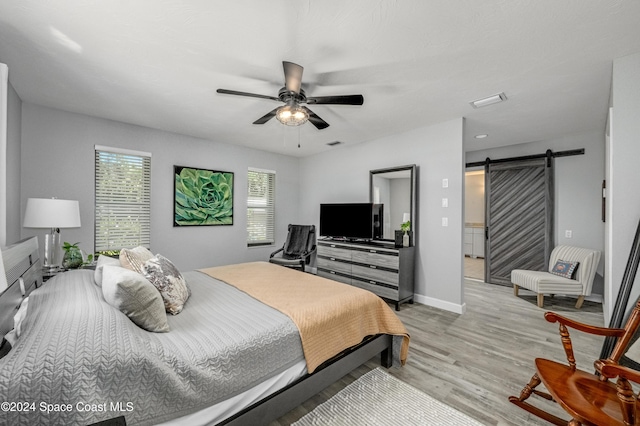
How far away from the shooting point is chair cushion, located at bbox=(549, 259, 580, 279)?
12.5ft

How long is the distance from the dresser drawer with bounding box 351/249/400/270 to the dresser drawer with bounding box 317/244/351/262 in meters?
0.13

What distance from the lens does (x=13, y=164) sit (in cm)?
274

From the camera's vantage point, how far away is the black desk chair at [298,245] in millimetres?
4895

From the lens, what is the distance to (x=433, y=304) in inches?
147

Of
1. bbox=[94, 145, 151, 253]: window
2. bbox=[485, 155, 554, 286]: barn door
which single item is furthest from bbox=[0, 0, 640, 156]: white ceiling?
bbox=[485, 155, 554, 286]: barn door

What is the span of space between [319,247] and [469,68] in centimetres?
340

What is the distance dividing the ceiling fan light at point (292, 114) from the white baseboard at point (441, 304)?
9.97 feet

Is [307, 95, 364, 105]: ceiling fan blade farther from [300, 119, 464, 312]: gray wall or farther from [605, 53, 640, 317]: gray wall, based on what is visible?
[605, 53, 640, 317]: gray wall

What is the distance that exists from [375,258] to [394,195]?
3.55 feet

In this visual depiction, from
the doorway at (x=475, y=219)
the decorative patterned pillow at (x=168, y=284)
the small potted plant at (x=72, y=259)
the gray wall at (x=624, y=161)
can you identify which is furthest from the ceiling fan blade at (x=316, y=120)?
the doorway at (x=475, y=219)

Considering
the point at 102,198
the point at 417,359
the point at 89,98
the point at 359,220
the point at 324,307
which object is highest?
the point at 89,98

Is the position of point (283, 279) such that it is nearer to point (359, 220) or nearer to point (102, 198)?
point (359, 220)

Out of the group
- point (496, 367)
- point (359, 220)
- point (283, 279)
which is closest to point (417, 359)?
point (496, 367)

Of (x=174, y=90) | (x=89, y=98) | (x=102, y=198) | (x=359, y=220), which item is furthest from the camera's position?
(x=359, y=220)
